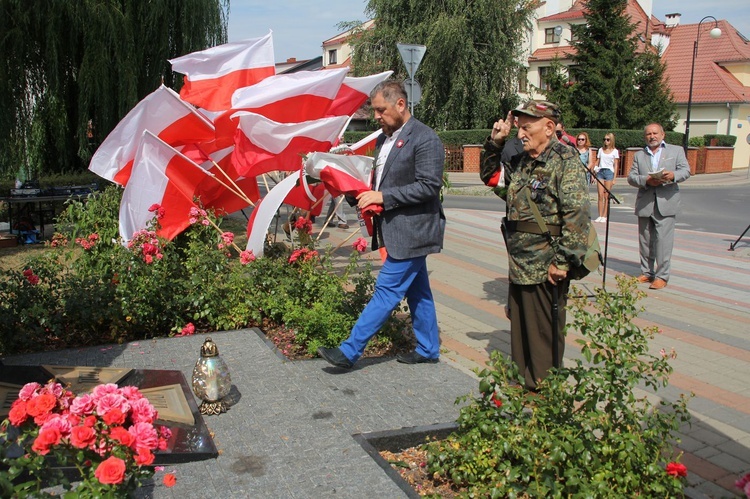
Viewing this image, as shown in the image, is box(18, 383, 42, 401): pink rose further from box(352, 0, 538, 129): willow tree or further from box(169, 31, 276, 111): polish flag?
box(352, 0, 538, 129): willow tree

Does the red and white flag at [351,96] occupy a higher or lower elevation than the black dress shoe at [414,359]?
higher

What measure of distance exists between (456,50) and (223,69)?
28144mm

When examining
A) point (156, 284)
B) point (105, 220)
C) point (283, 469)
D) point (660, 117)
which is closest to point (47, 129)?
point (105, 220)

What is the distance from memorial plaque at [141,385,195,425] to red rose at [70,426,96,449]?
5.33 feet

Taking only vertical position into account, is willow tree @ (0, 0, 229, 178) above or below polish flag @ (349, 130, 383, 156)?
above

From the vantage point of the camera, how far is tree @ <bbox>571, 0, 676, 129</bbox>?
120ft

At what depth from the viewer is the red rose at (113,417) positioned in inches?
93.7

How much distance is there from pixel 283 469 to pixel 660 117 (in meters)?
39.7

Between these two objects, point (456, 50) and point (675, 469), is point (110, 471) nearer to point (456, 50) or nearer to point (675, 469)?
point (675, 469)

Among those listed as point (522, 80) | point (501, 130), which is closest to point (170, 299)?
point (501, 130)

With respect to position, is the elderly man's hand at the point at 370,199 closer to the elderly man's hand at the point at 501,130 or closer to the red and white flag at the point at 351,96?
the elderly man's hand at the point at 501,130

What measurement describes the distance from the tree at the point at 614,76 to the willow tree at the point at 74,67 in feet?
93.3

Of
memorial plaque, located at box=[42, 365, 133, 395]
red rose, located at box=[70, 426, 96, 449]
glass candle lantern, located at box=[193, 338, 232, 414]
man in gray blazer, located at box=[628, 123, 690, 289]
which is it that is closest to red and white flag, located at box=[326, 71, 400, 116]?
man in gray blazer, located at box=[628, 123, 690, 289]

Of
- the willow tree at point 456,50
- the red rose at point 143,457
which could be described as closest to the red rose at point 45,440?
the red rose at point 143,457
